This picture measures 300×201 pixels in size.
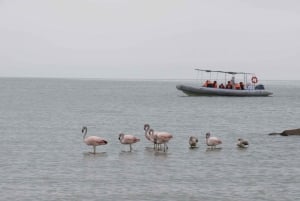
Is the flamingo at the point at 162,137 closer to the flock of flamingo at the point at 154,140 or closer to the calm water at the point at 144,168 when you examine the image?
the flock of flamingo at the point at 154,140

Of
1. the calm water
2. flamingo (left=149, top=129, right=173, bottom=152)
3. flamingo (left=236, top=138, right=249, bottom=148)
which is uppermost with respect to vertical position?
flamingo (left=149, top=129, right=173, bottom=152)

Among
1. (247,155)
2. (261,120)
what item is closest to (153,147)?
(247,155)

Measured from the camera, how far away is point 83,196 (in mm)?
25688

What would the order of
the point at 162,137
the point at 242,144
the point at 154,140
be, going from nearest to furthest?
the point at 162,137 < the point at 154,140 < the point at 242,144

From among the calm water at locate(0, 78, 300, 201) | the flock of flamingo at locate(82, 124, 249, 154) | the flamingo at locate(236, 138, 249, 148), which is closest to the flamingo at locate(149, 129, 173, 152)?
the flock of flamingo at locate(82, 124, 249, 154)

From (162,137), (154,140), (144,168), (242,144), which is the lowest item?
(144,168)

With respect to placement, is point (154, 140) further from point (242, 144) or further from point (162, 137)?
point (242, 144)

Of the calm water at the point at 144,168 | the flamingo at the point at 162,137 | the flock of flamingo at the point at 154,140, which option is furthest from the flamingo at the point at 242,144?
the flamingo at the point at 162,137

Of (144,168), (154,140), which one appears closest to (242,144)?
(154,140)

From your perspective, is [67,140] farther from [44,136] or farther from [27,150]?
[27,150]

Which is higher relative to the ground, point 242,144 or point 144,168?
point 242,144

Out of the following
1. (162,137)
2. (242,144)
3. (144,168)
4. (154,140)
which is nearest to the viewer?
(144,168)

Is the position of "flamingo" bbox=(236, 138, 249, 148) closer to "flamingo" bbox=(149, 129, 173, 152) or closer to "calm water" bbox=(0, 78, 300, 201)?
"calm water" bbox=(0, 78, 300, 201)

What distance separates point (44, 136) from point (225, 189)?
2448 centimetres
